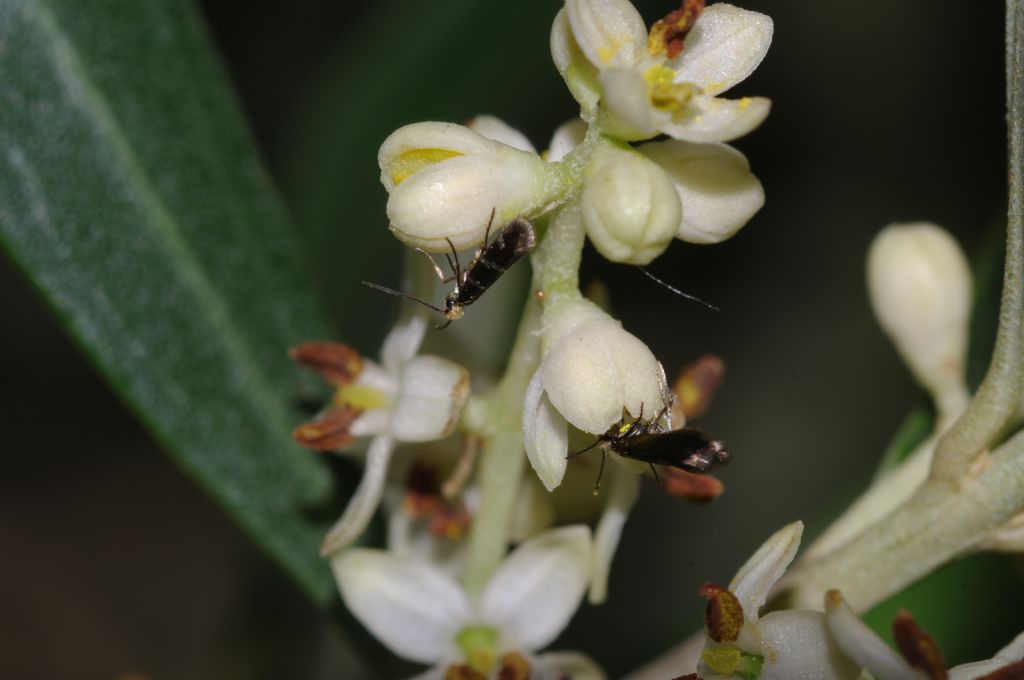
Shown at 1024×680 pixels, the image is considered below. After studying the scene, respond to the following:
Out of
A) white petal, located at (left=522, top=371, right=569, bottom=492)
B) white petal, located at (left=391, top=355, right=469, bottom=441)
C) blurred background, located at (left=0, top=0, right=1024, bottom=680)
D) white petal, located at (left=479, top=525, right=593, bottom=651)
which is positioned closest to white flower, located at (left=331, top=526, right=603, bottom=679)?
white petal, located at (left=479, top=525, right=593, bottom=651)

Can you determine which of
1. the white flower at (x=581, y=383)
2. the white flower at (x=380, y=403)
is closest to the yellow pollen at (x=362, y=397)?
the white flower at (x=380, y=403)

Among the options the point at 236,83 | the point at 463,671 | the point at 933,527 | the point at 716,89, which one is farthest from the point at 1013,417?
the point at 236,83

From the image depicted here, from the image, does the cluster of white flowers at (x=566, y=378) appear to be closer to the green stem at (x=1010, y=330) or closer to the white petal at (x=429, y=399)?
the white petal at (x=429, y=399)

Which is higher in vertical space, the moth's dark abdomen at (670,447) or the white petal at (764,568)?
the moth's dark abdomen at (670,447)

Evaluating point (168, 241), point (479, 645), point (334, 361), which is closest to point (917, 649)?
point (479, 645)

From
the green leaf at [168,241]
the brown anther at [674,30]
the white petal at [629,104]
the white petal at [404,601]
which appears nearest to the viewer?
the white petal at [629,104]

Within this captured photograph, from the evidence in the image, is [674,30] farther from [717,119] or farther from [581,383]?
[581,383]
